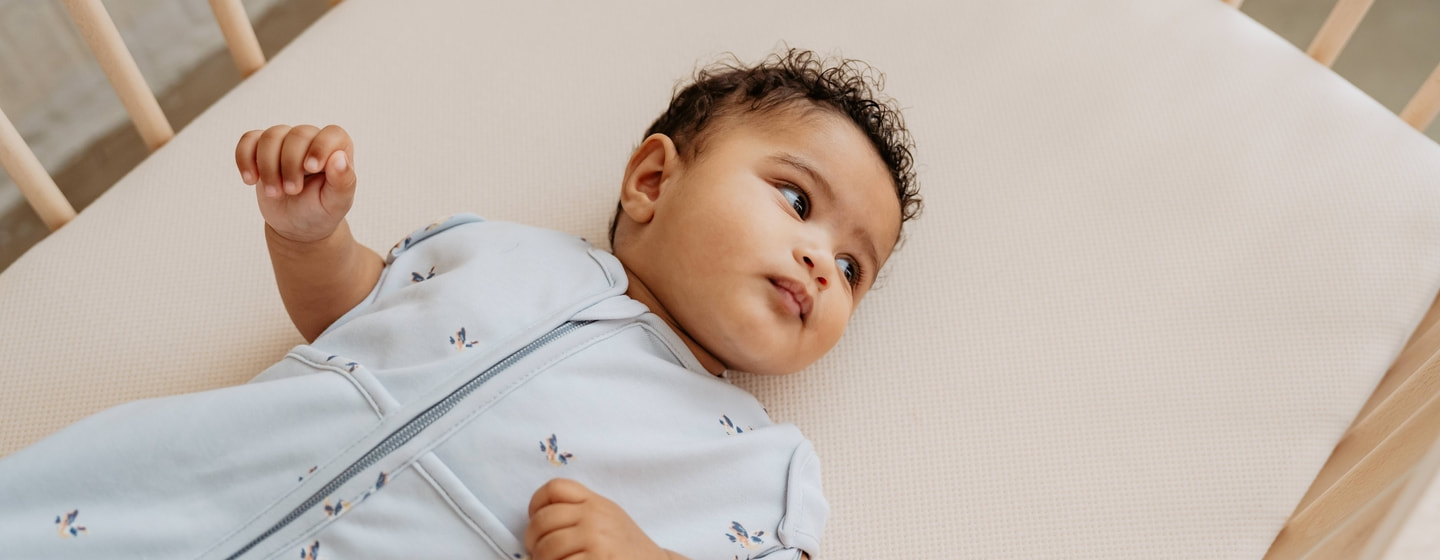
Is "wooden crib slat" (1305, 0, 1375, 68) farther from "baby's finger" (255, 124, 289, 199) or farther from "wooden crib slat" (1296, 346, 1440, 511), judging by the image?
"baby's finger" (255, 124, 289, 199)

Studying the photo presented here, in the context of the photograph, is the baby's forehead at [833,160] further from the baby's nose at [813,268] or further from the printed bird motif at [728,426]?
the printed bird motif at [728,426]

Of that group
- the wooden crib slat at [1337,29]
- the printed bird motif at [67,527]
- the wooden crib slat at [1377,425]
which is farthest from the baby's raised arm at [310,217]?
the wooden crib slat at [1337,29]

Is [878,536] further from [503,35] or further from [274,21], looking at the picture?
[274,21]

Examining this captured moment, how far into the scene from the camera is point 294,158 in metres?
0.69

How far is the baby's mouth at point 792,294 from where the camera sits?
78 cm

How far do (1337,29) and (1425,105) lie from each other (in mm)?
118

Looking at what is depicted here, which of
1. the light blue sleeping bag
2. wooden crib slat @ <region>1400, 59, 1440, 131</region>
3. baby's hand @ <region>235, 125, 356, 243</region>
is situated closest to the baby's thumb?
baby's hand @ <region>235, 125, 356, 243</region>

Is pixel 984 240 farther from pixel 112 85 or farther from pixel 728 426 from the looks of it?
pixel 112 85

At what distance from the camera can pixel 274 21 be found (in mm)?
1502

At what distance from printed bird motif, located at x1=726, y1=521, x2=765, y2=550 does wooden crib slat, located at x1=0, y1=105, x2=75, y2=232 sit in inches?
27.7

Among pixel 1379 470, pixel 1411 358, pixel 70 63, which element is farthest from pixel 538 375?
pixel 70 63

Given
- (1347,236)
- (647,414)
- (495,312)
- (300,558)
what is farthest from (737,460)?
(1347,236)

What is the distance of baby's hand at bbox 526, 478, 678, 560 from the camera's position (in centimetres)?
65

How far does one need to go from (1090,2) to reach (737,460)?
733 millimetres
